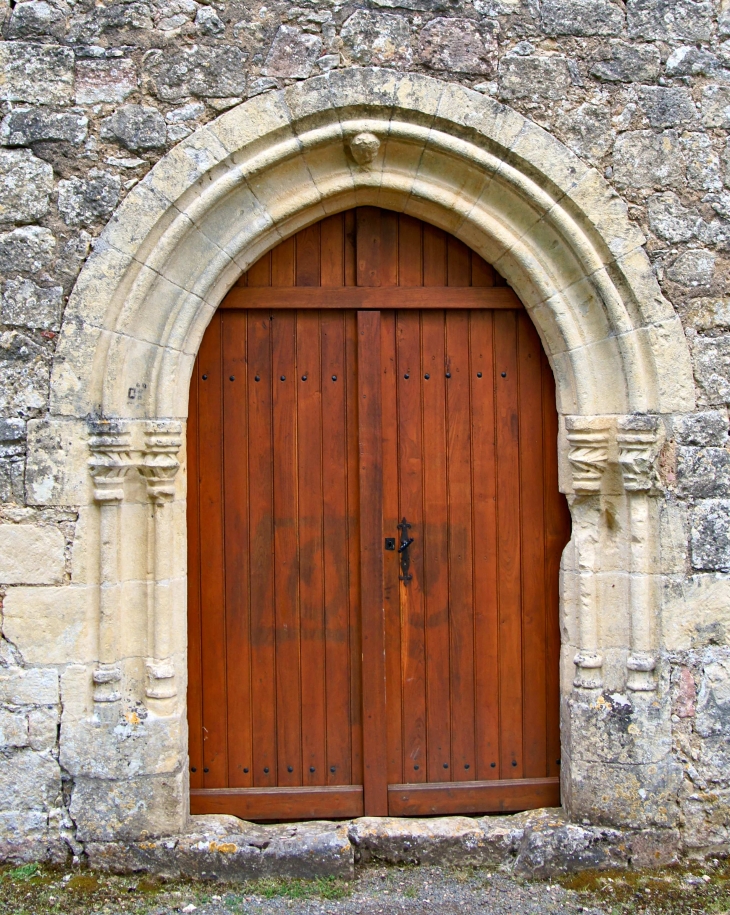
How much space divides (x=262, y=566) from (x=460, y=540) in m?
0.91

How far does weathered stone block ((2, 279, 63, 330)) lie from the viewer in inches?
122

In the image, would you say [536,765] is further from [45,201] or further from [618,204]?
[45,201]

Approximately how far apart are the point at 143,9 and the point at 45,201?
86 centimetres

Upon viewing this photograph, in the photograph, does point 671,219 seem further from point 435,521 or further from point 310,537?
point 310,537

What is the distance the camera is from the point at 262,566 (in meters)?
3.52

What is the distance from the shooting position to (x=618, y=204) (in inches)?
127

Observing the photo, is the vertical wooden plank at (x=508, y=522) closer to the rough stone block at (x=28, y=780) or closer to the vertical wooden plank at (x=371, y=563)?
the vertical wooden plank at (x=371, y=563)

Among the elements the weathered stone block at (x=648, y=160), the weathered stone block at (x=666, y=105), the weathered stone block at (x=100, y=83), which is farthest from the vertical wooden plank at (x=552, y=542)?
the weathered stone block at (x=100, y=83)

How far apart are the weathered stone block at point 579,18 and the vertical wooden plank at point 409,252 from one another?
3.09 feet

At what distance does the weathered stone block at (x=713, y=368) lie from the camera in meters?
3.24

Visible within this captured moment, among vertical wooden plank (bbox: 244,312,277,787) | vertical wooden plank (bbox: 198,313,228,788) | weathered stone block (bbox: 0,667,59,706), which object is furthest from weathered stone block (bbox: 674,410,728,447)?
weathered stone block (bbox: 0,667,59,706)

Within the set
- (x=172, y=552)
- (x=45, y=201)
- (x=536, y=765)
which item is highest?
(x=45, y=201)

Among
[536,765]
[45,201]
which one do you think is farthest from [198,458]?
[536,765]

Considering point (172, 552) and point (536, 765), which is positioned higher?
point (172, 552)
